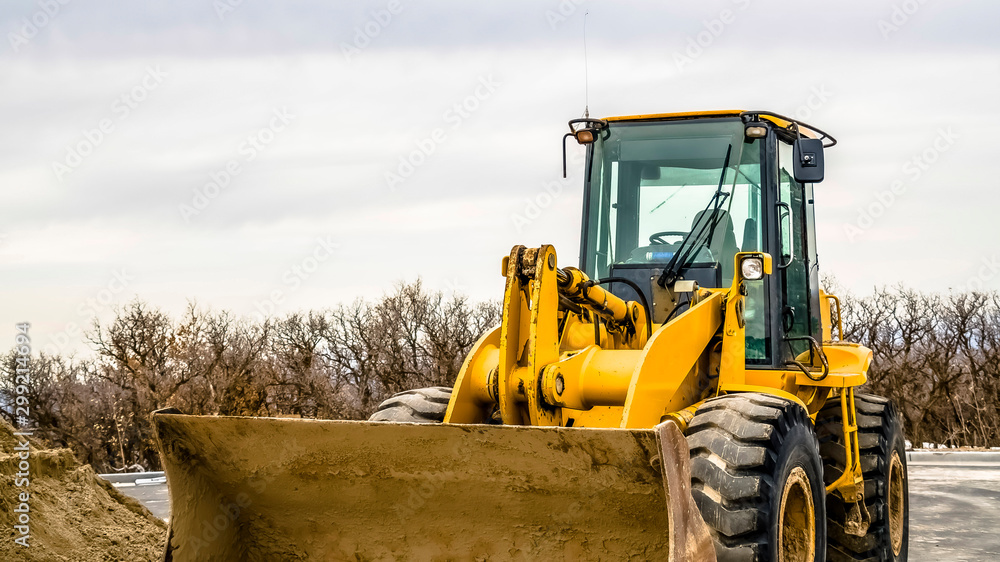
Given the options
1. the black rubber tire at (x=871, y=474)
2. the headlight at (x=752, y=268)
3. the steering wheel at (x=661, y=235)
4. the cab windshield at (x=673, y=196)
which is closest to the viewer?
the headlight at (x=752, y=268)

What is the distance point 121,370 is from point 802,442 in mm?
16555

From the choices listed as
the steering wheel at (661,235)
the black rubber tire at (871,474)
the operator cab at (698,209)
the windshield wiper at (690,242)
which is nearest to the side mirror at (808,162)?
the operator cab at (698,209)

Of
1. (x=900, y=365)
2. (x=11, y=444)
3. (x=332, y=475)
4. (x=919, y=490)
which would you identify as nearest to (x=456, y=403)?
(x=332, y=475)

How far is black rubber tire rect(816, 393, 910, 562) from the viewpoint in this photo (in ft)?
20.6

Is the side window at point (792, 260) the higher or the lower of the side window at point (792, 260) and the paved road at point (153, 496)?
the higher

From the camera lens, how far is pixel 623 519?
4156 millimetres

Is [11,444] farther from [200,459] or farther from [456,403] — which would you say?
[456,403]

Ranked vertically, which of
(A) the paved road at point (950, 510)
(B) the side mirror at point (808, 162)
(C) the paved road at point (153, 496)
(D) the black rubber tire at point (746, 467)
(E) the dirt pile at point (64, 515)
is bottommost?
(C) the paved road at point (153, 496)

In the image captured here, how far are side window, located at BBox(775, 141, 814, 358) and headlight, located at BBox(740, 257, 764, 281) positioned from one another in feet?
2.13

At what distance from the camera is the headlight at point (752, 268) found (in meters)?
5.21

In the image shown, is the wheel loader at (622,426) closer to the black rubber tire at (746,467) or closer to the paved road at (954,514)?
the black rubber tire at (746,467)

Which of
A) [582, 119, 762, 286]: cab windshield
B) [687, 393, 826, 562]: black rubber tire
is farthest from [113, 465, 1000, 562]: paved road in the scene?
[687, 393, 826, 562]: black rubber tire

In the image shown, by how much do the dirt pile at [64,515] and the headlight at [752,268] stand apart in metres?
4.31

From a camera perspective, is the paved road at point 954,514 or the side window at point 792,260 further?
the paved road at point 954,514
